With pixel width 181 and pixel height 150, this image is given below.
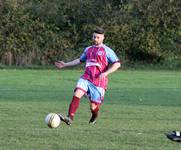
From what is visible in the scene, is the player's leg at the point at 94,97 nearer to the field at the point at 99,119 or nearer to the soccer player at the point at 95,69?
the soccer player at the point at 95,69

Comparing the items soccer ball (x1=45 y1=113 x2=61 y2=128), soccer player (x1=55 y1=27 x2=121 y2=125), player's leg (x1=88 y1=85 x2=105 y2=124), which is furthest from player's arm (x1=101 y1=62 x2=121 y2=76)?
soccer ball (x1=45 y1=113 x2=61 y2=128)

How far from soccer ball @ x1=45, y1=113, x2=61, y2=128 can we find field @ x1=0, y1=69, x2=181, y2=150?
141 mm

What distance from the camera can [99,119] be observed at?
1345 cm

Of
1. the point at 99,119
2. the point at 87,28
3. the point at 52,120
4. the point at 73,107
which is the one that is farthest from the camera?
the point at 87,28

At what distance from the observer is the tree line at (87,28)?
126 feet

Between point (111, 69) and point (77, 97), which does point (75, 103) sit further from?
point (111, 69)

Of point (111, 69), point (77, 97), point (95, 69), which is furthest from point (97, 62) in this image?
point (77, 97)

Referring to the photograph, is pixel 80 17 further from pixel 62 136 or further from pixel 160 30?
pixel 62 136

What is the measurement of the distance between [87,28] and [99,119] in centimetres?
2560

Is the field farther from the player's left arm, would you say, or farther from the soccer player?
the player's left arm

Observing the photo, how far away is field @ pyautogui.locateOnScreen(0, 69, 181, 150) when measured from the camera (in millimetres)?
9594

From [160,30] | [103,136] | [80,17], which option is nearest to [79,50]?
[80,17]

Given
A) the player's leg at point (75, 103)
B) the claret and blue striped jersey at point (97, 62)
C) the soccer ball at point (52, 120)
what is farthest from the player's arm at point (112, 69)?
the soccer ball at point (52, 120)

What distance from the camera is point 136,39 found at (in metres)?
38.7
